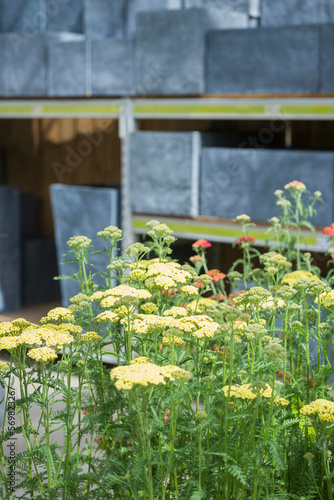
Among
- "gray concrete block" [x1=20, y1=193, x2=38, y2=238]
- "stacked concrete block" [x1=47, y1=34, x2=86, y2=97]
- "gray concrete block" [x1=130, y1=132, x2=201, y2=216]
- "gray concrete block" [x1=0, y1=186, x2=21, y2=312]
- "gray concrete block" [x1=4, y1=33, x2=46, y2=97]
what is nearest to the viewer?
"gray concrete block" [x1=130, y1=132, x2=201, y2=216]

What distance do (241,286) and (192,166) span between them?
1.87ft

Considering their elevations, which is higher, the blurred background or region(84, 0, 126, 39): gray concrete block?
region(84, 0, 126, 39): gray concrete block

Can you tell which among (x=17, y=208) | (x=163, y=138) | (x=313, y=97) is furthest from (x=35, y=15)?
(x=313, y=97)

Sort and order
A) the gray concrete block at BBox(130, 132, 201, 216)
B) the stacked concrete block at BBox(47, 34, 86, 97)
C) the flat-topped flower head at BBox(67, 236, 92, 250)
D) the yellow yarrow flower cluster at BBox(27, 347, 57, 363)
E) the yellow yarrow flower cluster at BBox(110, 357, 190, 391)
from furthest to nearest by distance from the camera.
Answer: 1. the stacked concrete block at BBox(47, 34, 86, 97)
2. the gray concrete block at BBox(130, 132, 201, 216)
3. the flat-topped flower head at BBox(67, 236, 92, 250)
4. the yellow yarrow flower cluster at BBox(27, 347, 57, 363)
5. the yellow yarrow flower cluster at BBox(110, 357, 190, 391)

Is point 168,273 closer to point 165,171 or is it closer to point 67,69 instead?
point 165,171

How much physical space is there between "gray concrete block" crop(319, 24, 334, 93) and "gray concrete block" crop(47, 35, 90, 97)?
1164 millimetres

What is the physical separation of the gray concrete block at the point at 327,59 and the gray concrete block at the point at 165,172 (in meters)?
0.58

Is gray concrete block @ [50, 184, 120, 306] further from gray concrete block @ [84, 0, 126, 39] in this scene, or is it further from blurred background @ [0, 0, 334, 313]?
gray concrete block @ [84, 0, 126, 39]

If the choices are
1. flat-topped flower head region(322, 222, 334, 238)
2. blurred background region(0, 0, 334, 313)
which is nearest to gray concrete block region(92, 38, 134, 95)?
blurred background region(0, 0, 334, 313)

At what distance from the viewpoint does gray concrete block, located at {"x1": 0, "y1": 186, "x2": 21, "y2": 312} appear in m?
3.77

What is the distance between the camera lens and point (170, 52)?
119 inches

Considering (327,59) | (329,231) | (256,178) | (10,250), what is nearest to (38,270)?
(10,250)

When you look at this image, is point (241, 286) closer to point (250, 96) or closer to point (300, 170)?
point (300, 170)

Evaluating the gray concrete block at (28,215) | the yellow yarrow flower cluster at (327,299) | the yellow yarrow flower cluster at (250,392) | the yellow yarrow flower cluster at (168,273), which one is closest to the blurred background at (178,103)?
the gray concrete block at (28,215)
